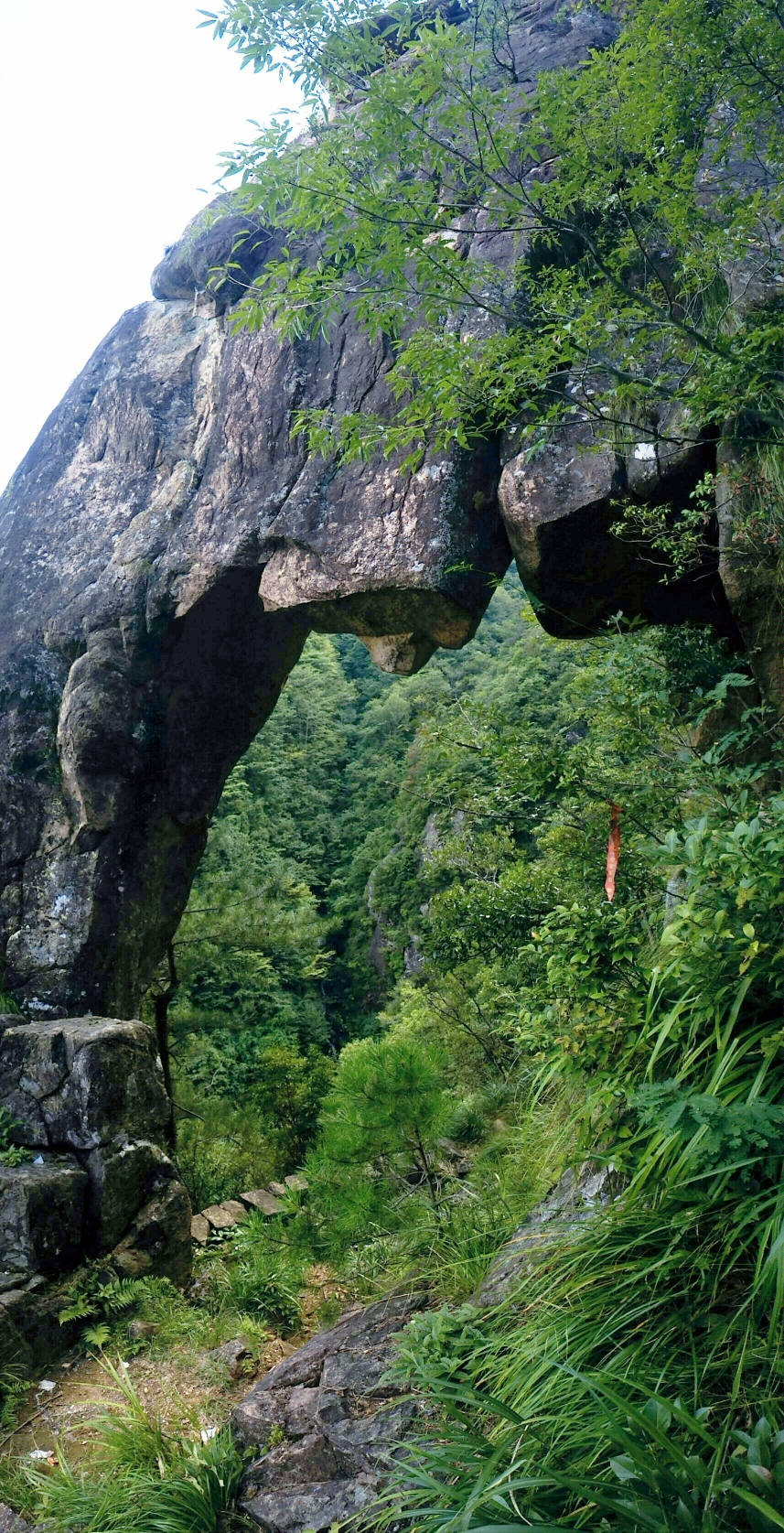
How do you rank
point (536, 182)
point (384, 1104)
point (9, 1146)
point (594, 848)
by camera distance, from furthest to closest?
1. point (9, 1146)
2. point (594, 848)
3. point (384, 1104)
4. point (536, 182)

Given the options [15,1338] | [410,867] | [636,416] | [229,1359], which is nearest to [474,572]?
[636,416]

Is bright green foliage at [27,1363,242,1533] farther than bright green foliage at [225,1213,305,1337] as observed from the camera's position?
No

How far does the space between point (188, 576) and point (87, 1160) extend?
3.69 m

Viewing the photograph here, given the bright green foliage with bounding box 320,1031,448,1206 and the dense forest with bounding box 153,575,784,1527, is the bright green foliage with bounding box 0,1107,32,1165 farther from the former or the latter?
the bright green foliage with bounding box 320,1031,448,1206

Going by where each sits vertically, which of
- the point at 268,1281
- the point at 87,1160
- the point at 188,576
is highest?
the point at 188,576

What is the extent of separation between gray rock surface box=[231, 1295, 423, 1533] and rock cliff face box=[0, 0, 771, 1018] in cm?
322

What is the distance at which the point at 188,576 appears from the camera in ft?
20.8

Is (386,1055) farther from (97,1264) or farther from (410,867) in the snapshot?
(410,867)

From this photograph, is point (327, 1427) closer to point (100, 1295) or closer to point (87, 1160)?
point (100, 1295)

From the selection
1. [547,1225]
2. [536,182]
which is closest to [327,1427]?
[547,1225]

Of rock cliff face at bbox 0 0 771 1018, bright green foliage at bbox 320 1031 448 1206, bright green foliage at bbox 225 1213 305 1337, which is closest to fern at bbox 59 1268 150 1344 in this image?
bright green foliage at bbox 225 1213 305 1337

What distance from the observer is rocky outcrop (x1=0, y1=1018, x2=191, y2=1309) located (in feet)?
16.7

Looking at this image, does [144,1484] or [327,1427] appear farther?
[144,1484]

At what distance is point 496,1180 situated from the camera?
3971mm
